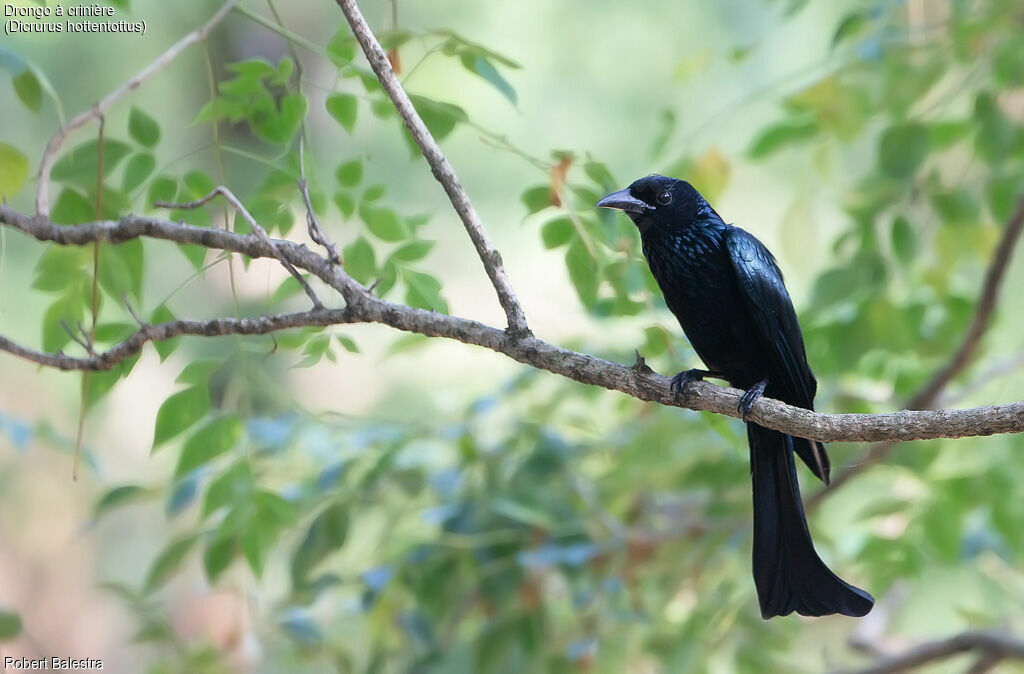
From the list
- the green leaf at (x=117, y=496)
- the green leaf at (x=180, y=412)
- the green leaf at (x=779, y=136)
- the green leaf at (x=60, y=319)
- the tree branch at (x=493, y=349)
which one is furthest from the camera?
the green leaf at (x=779, y=136)

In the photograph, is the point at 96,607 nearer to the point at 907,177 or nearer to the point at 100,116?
the point at 100,116

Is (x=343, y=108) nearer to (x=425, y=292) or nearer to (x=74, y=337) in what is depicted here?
A: (x=425, y=292)

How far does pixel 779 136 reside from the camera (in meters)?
2.49

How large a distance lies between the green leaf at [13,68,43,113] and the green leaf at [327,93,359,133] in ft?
1.61

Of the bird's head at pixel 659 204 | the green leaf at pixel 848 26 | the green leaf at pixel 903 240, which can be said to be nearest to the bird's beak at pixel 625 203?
the bird's head at pixel 659 204

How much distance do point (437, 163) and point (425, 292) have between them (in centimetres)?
26

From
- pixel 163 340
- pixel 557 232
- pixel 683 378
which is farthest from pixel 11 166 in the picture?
pixel 683 378

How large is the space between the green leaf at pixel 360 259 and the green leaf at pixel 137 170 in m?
0.40

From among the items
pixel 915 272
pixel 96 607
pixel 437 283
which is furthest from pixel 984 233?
pixel 96 607

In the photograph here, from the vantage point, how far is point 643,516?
10.3 ft

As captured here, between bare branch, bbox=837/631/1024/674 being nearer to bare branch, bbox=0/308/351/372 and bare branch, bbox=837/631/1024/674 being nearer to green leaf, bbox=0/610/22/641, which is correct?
bare branch, bbox=0/308/351/372

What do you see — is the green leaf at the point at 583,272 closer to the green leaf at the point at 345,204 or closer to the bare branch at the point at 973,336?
the green leaf at the point at 345,204

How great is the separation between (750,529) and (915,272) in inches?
43.2

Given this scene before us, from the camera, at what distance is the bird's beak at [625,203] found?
6.55 feet
